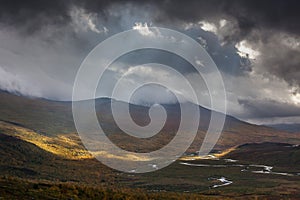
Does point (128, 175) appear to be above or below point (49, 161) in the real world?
below

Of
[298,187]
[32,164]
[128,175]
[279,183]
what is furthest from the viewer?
Result: [32,164]

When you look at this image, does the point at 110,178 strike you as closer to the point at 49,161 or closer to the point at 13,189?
the point at 49,161

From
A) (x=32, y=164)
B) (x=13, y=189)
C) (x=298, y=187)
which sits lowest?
(x=298, y=187)

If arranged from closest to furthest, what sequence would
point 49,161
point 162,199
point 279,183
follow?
point 162,199 → point 279,183 → point 49,161

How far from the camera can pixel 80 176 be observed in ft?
530

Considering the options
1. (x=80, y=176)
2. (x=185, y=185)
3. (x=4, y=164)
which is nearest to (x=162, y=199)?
(x=185, y=185)

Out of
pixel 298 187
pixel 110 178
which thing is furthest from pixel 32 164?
pixel 298 187

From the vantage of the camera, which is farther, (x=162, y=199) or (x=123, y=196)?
(x=162, y=199)

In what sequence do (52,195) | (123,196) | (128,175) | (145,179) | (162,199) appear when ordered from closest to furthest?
(52,195) < (123,196) < (162,199) < (145,179) < (128,175)

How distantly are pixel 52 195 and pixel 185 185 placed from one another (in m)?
94.4

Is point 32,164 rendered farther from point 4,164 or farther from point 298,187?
point 298,187

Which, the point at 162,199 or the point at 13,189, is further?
the point at 162,199

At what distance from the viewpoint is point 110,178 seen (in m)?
157

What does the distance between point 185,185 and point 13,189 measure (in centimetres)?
9582
